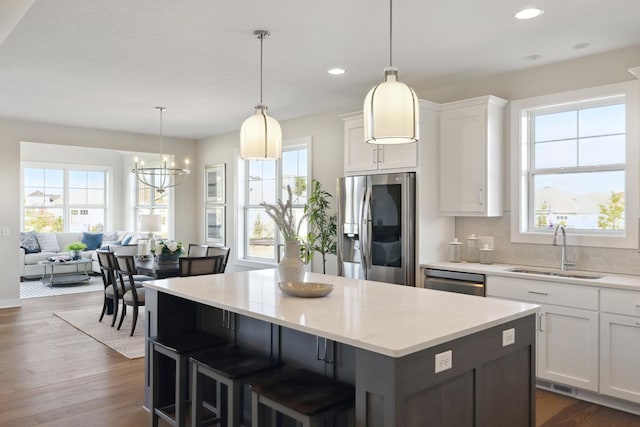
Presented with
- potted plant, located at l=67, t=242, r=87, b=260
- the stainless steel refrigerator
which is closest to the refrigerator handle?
the stainless steel refrigerator

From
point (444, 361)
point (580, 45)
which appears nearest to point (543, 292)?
point (580, 45)

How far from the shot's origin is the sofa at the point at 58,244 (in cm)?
905

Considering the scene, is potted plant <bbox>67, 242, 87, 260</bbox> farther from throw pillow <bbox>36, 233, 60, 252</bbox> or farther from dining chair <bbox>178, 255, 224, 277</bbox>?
dining chair <bbox>178, 255, 224, 277</bbox>

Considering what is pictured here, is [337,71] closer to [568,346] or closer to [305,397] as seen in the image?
[568,346]

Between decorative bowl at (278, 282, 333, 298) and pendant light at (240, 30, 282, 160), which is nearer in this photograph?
decorative bowl at (278, 282, 333, 298)

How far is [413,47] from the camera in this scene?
3.73 meters

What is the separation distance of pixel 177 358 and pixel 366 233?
8.04 feet

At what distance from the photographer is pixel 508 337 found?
2213 millimetres

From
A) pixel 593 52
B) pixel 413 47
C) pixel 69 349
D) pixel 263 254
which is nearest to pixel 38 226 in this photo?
pixel 263 254

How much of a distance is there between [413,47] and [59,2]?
95.4 inches

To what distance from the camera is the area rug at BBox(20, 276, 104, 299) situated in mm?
7743

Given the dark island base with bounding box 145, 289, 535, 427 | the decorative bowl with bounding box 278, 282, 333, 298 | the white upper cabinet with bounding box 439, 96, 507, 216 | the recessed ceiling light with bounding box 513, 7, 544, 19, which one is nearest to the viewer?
the dark island base with bounding box 145, 289, 535, 427

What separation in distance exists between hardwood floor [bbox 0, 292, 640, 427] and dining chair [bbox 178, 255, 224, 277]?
1024 millimetres

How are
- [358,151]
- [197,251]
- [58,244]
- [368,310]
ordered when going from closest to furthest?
[368,310] → [358,151] → [197,251] → [58,244]
